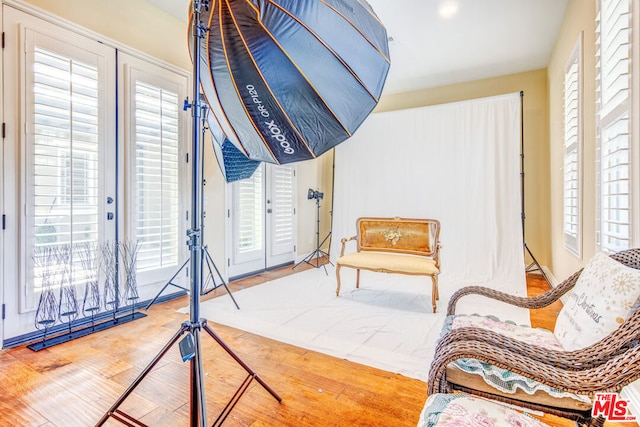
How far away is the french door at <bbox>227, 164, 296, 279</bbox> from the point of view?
168 inches

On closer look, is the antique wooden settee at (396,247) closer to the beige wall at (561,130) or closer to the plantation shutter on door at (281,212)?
the beige wall at (561,130)

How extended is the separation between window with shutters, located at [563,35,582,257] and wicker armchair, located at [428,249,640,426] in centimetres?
217

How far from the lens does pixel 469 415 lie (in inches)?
37.6

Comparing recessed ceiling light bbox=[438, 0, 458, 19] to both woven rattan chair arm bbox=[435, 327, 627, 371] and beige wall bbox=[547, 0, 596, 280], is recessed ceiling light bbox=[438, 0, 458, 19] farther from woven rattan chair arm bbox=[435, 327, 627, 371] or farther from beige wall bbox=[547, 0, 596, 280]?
woven rattan chair arm bbox=[435, 327, 627, 371]

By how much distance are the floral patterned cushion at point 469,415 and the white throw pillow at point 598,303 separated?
0.44 meters

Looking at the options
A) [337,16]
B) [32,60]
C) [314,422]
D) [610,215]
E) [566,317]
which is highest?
[32,60]

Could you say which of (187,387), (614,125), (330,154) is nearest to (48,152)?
(187,387)

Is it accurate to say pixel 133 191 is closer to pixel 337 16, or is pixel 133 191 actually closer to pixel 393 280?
pixel 337 16

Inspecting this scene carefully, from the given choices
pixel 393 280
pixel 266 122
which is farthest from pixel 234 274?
pixel 266 122

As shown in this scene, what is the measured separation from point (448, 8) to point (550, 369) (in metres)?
3.30

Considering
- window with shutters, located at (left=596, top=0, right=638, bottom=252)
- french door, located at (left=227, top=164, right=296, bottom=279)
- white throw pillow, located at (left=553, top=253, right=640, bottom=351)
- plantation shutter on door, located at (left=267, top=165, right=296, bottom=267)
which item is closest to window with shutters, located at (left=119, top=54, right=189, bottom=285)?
french door, located at (left=227, top=164, right=296, bottom=279)

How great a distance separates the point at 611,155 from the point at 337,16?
188 cm

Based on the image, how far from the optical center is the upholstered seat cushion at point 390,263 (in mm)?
3198

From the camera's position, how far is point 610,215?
2029 mm
